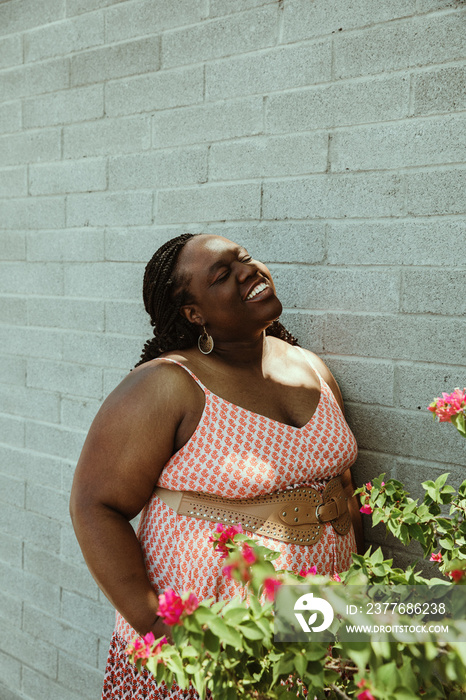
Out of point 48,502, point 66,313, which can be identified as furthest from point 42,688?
point 66,313

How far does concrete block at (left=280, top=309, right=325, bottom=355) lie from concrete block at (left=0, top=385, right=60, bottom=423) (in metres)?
1.19

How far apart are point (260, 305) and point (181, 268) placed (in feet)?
0.84

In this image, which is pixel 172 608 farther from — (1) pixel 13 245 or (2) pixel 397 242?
(1) pixel 13 245

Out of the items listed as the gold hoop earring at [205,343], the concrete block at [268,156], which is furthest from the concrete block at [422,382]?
the concrete block at [268,156]

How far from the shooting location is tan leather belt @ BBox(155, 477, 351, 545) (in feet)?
5.79

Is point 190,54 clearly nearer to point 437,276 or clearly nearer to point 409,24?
point 409,24

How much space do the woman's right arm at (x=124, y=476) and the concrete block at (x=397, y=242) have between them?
716 mm

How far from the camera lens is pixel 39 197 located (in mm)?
3000

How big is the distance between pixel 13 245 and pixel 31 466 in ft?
3.32

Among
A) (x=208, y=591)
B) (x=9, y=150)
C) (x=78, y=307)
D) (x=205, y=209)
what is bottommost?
(x=208, y=591)

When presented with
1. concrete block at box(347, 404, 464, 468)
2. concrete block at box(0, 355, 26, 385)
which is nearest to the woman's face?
concrete block at box(347, 404, 464, 468)

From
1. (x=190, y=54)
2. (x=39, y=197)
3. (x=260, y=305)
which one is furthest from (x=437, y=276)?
(x=39, y=197)

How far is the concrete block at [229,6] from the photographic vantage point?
2.27 metres

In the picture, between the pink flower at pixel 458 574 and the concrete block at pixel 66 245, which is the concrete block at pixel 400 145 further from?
the pink flower at pixel 458 574
